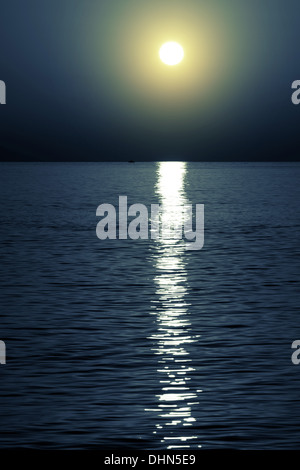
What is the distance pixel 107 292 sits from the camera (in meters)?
32.9

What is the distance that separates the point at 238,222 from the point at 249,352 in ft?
168

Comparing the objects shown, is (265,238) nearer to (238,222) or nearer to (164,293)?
(238,222)

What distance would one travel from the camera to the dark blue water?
16.4 meters

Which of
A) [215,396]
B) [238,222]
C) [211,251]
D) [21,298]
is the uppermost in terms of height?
[238,222]

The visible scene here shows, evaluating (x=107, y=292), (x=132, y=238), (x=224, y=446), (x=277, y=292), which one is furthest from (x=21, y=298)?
(x=132, y=238)

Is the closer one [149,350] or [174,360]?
[174,360]

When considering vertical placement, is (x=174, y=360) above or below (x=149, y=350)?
below

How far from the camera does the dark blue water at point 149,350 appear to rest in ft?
53.9

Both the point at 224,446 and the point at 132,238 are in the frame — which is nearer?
the point at 224,446

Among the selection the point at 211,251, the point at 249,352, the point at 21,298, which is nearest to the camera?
the point at 249,352

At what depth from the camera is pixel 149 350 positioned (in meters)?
22.7

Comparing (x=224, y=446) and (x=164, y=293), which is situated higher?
(x=164, y=293)
